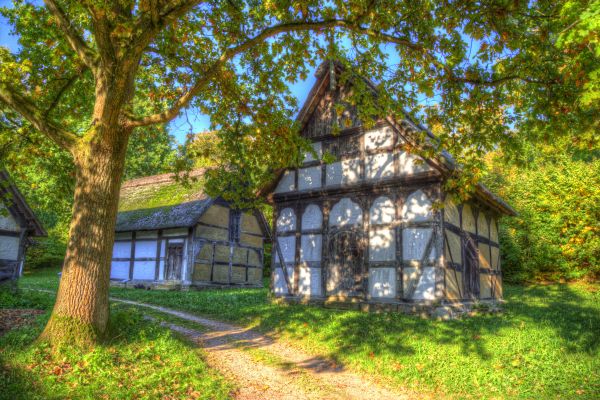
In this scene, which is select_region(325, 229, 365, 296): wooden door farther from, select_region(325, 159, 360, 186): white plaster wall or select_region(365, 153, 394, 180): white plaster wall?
select_region(365, 153, 394, 180): white plaster wall

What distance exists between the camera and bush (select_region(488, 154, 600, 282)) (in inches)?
756

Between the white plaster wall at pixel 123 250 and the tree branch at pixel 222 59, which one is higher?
the tree branch at pixel 222 59

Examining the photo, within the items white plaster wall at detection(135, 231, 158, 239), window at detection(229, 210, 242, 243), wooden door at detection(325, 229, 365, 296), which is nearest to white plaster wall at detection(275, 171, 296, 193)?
wooden door at detection(325, 229, 365, 296)

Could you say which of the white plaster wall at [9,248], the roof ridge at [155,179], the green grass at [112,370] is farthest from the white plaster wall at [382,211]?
the roof ridge at [155,179]

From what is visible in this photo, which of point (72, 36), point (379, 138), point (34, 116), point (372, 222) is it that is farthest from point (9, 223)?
point (379, 138)

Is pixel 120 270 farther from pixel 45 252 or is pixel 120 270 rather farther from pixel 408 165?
pixel 408 165

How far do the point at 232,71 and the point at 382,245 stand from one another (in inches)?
267

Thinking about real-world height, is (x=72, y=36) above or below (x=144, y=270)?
above

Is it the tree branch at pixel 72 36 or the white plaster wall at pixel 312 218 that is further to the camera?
the white plaster wall at pixel 312 218

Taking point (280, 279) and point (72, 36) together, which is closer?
point (72, 36)

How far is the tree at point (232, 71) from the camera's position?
23.0ft

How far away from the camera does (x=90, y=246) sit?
278 inches

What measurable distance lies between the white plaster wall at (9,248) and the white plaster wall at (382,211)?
13.5 m

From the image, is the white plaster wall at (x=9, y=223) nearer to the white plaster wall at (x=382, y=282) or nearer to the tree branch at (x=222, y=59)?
the tree branch at (x=222, y=59)
